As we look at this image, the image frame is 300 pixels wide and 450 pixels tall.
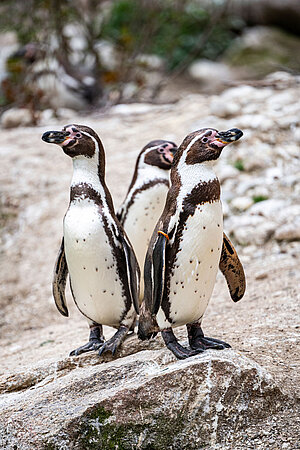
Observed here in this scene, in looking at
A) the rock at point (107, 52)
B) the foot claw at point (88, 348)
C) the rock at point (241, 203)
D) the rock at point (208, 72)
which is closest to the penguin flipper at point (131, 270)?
the foot claw at point (88, 348)

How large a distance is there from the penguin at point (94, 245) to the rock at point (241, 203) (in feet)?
8.47

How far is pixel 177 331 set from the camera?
328cm

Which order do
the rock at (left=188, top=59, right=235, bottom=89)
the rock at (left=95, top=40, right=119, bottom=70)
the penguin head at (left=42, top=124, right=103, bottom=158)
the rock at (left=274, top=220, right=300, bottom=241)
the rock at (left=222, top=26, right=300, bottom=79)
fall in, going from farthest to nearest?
the rock at (left=222, top=26, right=300, bottom=79) → the rock at (left=188, top=59, right=235, bottom=89) → the rock at (left=95, top=40, right=119, bottom=70) → the rock at (left=274, top=220, right=300, bottom=241) → the penguin head at (left=42, top=124, right=103, bottom=158)

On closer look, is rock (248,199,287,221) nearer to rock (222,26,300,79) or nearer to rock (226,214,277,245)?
rock (226,214,277,245)

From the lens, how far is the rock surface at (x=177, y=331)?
2.41 metres

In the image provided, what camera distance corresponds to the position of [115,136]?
7266mm

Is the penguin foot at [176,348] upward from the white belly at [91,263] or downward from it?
downward

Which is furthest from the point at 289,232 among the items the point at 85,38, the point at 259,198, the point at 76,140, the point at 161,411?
the point at 85,38

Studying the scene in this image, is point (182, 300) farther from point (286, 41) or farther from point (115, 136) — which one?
point (286, 41)

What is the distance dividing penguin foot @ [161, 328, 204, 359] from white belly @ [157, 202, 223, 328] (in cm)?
4

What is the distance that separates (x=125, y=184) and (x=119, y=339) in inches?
132

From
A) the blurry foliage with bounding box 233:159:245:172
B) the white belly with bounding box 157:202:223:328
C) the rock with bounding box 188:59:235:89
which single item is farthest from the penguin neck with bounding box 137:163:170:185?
the rock with bounding box 188:59:235:89

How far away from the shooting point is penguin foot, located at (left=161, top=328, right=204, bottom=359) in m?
2.60

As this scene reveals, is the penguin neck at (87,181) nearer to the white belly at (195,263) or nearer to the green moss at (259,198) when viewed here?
the white belly at (195,263)
